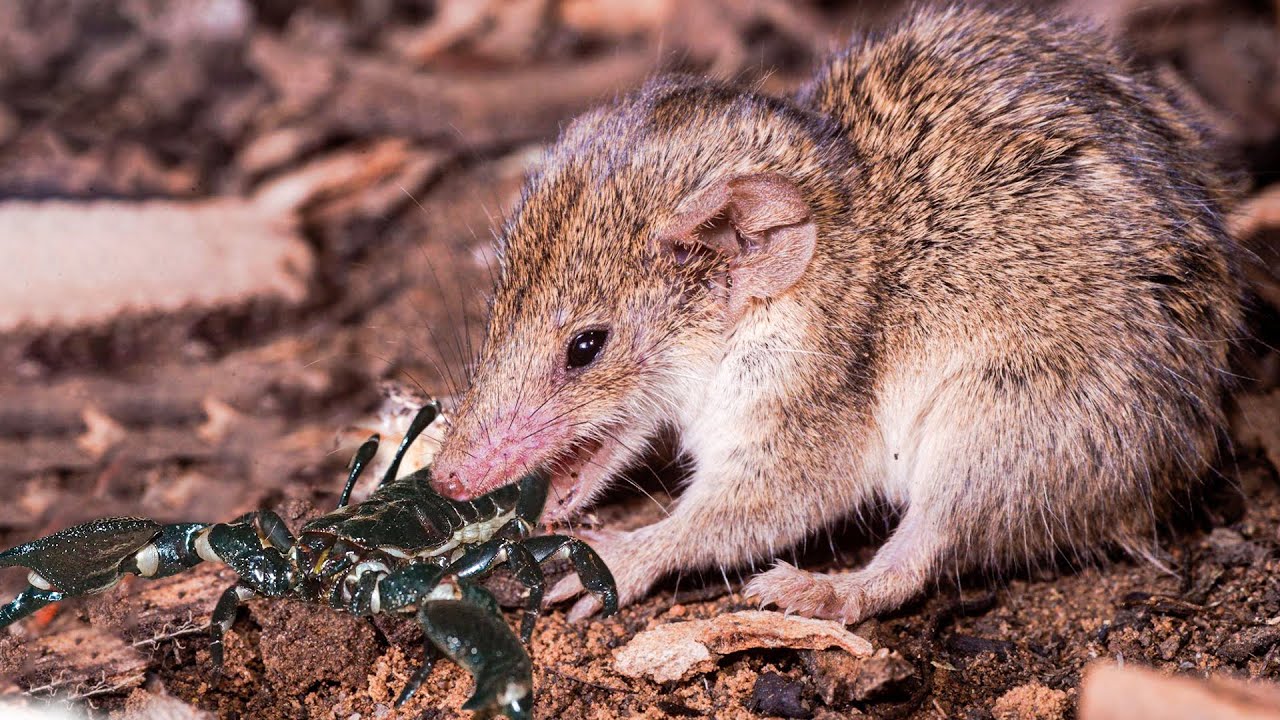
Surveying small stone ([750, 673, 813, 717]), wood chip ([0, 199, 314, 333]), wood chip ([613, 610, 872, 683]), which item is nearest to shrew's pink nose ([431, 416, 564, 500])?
wood chip ([613, 610, 872, 683])

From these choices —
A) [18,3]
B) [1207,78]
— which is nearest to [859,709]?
[1207,78]

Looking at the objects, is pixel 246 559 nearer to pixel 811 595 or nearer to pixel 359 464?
pixel 359 464

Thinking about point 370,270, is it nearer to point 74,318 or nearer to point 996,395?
point 74,318

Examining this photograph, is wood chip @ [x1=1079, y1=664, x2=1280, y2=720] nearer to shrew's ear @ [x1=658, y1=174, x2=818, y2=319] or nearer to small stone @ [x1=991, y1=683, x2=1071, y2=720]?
small stone @ [x1=991, y1=683, x2=1071, y2=720]

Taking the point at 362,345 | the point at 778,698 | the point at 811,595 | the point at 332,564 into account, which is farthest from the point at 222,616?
the point at 362,345

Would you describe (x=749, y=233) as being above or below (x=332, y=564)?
above

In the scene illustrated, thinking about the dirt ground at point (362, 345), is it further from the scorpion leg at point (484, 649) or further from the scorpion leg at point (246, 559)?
the scorpion leg at point (484, 649)

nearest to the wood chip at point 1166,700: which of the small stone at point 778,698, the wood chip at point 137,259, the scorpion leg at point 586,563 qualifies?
the small stone at point 778,698
